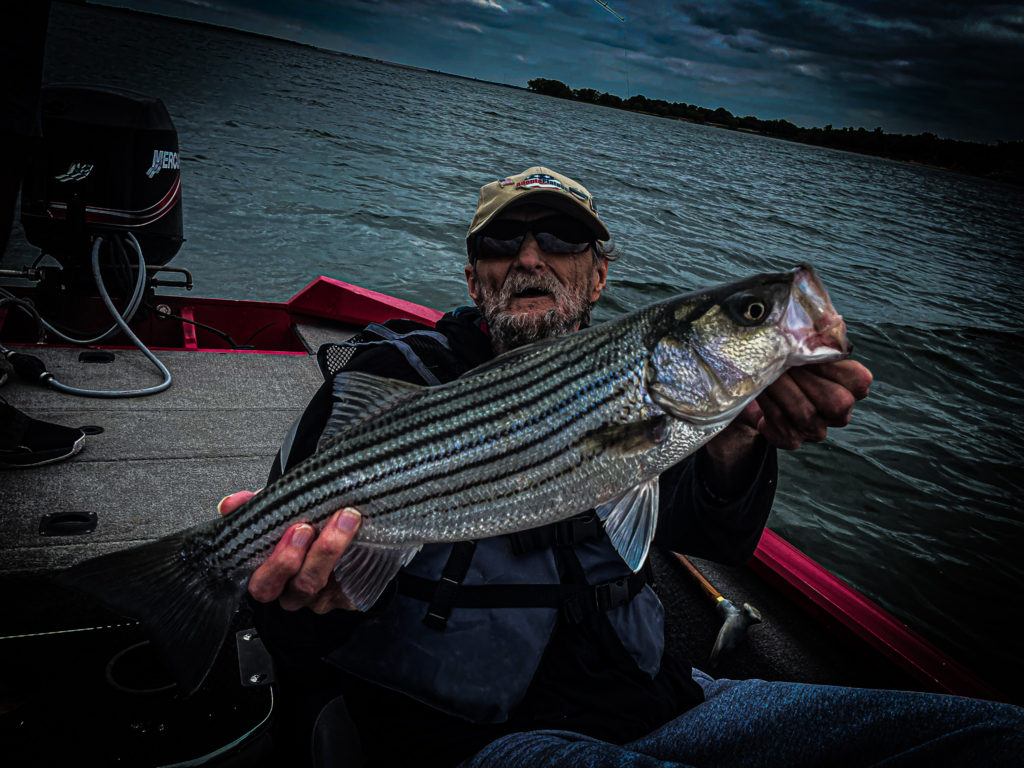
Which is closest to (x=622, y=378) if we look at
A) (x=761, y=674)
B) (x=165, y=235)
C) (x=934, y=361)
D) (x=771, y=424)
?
(x=771, y=424)

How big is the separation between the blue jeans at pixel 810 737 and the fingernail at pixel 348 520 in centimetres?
88

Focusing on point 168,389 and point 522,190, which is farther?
point 168,389

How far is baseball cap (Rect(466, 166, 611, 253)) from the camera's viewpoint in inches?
121

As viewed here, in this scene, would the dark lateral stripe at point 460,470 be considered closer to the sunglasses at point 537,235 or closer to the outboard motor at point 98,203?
the sunglasses at point 537,235

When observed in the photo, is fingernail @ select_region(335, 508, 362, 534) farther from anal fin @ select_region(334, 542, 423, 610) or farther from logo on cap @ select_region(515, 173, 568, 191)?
logo on cap @ select_region(515, 173, 568, 191)

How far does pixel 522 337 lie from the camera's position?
3016mm

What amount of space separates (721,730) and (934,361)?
1377 cm

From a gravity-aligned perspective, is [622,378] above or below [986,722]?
above

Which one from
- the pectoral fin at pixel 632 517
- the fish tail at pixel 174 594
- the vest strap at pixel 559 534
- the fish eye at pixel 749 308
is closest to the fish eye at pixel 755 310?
the fish eye at pixel 749 308

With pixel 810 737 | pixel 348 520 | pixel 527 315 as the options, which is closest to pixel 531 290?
pixel 527 315

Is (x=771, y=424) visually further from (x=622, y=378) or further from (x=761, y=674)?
(x=761, y=674)

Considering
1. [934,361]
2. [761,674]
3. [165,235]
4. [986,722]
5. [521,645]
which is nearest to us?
[986,722]

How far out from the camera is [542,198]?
311cm

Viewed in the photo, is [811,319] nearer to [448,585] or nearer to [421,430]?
[421,430]
